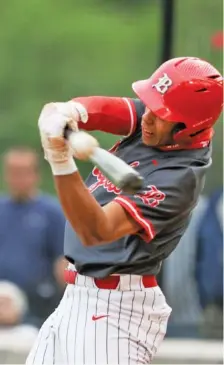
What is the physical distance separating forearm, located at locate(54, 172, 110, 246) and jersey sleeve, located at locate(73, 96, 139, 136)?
0.53 metres

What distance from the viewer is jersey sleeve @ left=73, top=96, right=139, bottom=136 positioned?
369 cm

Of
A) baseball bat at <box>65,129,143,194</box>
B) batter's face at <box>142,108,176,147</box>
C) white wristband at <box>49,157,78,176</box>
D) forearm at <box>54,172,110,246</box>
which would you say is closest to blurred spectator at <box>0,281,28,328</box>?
batter's face at <box>142,108,176,147</box>

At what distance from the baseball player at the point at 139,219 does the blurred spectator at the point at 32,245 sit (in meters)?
2.78

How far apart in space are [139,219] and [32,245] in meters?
3.14

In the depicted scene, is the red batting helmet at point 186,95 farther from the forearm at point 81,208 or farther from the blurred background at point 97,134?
the blurred background at point 97,134

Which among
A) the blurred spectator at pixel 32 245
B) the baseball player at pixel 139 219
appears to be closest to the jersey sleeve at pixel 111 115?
the baseball player at pixel 139 219

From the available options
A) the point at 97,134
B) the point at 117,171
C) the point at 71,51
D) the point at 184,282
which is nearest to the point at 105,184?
the point at 117,171

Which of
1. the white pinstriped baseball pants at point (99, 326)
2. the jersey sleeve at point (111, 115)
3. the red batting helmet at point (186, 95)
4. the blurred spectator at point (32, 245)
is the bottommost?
the blurred spectator at point (32, 245)

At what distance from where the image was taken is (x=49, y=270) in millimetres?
6516

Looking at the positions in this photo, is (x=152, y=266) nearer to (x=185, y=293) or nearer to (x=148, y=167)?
(x=148, y=167)

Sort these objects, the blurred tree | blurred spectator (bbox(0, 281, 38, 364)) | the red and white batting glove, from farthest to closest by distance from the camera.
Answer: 1. the blurred tree
2. blurred spectator (bbox(0, 281, 38, 364))
3. the red and white batting glove

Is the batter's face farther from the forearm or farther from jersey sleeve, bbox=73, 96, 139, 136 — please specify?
the forearm

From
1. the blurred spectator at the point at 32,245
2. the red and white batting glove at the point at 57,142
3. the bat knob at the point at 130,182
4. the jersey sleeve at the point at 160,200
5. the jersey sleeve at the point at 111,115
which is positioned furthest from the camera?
the blurred spectator at the point at 32,245

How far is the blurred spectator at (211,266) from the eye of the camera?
264 inches
